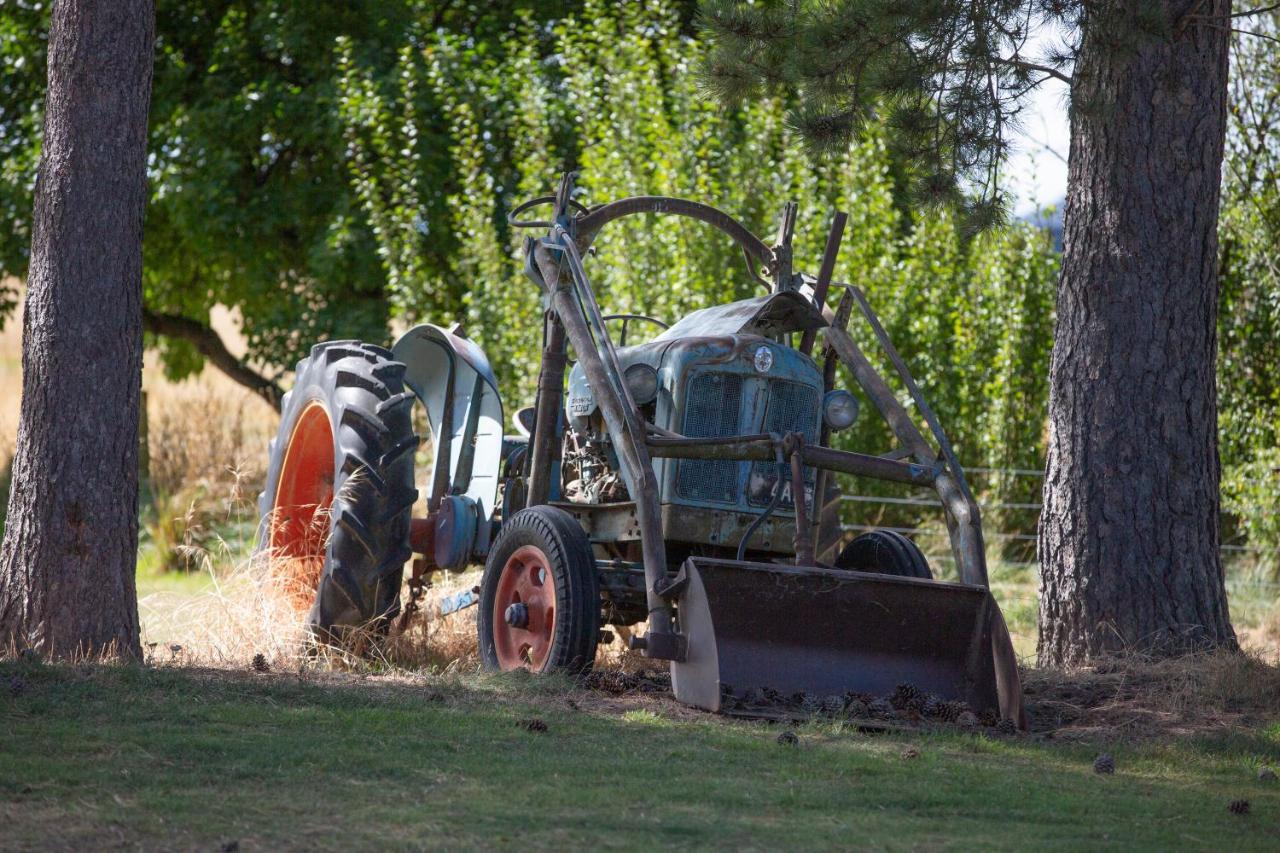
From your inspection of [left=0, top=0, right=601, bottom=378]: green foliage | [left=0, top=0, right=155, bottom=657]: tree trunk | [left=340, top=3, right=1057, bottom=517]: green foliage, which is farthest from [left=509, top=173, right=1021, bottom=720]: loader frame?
[left=0, top=0, right=601, bottom=378]: green foliage

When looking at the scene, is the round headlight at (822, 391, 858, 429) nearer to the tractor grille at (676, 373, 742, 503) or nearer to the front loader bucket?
the tractor grille at (676, 373, 742, 503)

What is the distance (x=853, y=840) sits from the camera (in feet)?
11.5

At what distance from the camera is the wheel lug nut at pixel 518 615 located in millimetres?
5633

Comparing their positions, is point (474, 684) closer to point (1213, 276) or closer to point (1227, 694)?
point (1227, 694)

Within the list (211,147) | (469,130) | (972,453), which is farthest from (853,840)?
(211,147)

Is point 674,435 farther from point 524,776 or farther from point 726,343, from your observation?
point 524,776

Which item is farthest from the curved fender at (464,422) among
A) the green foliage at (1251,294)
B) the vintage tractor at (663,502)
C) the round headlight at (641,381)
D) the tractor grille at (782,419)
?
the green foliage at (1251,294)

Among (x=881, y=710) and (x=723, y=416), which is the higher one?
(x=723, y=416)

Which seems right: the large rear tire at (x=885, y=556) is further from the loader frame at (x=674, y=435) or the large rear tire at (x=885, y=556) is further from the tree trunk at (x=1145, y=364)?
the tree trunk at (x=1145, y=364)

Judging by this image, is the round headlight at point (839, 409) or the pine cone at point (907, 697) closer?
the pine cone at point (907, 697)

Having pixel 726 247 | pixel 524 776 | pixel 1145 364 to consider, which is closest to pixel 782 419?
pixel 1145 364

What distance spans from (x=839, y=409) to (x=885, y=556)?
73 cm

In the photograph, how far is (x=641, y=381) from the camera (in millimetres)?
5867

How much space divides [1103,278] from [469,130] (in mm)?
7792
